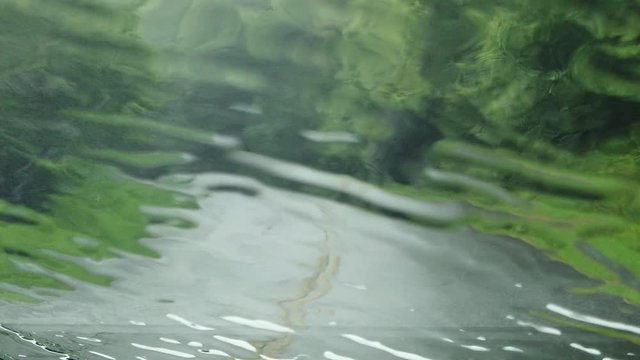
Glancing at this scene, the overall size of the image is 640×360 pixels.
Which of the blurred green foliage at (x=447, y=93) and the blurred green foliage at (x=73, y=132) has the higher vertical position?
the blurred green foliage at (x=447, y=93)

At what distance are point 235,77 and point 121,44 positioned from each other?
5.5 inches

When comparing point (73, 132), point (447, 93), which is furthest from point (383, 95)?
point (73, 132)

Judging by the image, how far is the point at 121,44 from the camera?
0.89m

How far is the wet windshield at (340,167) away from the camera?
83cm

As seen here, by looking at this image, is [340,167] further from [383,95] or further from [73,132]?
[73,132]

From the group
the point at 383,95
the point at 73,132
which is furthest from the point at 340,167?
the point at 73,132

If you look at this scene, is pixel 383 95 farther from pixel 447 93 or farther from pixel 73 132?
pixel 73 132

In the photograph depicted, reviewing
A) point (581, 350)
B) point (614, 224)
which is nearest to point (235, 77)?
point (614, 224)

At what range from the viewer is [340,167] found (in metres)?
0.99

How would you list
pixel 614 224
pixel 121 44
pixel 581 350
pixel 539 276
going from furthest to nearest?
1. pixel 581 350
2. pixel 539 276
3. pixel 614 224
4. pixel 121 44

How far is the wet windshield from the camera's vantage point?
0.83 metres

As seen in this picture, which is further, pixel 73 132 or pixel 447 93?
pixel 73 132

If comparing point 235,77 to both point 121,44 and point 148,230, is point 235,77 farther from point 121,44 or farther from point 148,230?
point 148,230

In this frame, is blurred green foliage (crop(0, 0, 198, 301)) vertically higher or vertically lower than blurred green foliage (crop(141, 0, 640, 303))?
lower
